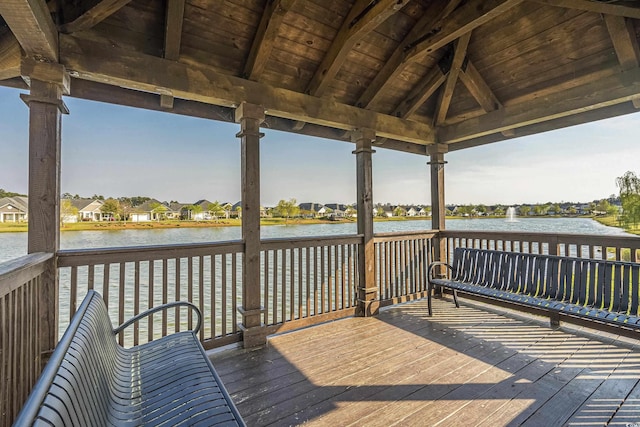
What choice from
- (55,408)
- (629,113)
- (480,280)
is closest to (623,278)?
(480,280)

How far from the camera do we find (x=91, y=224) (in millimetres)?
→ 2924

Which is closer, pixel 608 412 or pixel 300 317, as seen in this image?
pixel 608 412

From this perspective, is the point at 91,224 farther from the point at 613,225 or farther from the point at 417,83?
the point at 613,225

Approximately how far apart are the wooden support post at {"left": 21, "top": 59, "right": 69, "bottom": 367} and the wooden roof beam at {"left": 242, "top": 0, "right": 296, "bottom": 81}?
1524 millimetres

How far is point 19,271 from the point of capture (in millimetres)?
1625

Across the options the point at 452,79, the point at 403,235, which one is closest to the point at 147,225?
the point at 403,235

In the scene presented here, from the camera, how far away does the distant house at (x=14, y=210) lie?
218 cm

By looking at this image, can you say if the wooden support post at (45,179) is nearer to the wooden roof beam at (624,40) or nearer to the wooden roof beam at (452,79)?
the wooden roof beam at (452,79)

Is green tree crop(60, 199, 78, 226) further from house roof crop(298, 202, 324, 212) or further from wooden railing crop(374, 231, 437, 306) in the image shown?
house roof crop(298, 202, 324, 212)

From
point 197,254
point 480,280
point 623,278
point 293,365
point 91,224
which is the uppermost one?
point 91,224

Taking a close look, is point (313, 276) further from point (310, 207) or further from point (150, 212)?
point (310, 207)

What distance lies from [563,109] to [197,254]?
4.29m

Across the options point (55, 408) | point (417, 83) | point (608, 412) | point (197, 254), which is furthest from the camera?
point (417, 83)

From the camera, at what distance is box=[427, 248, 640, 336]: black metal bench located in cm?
267
